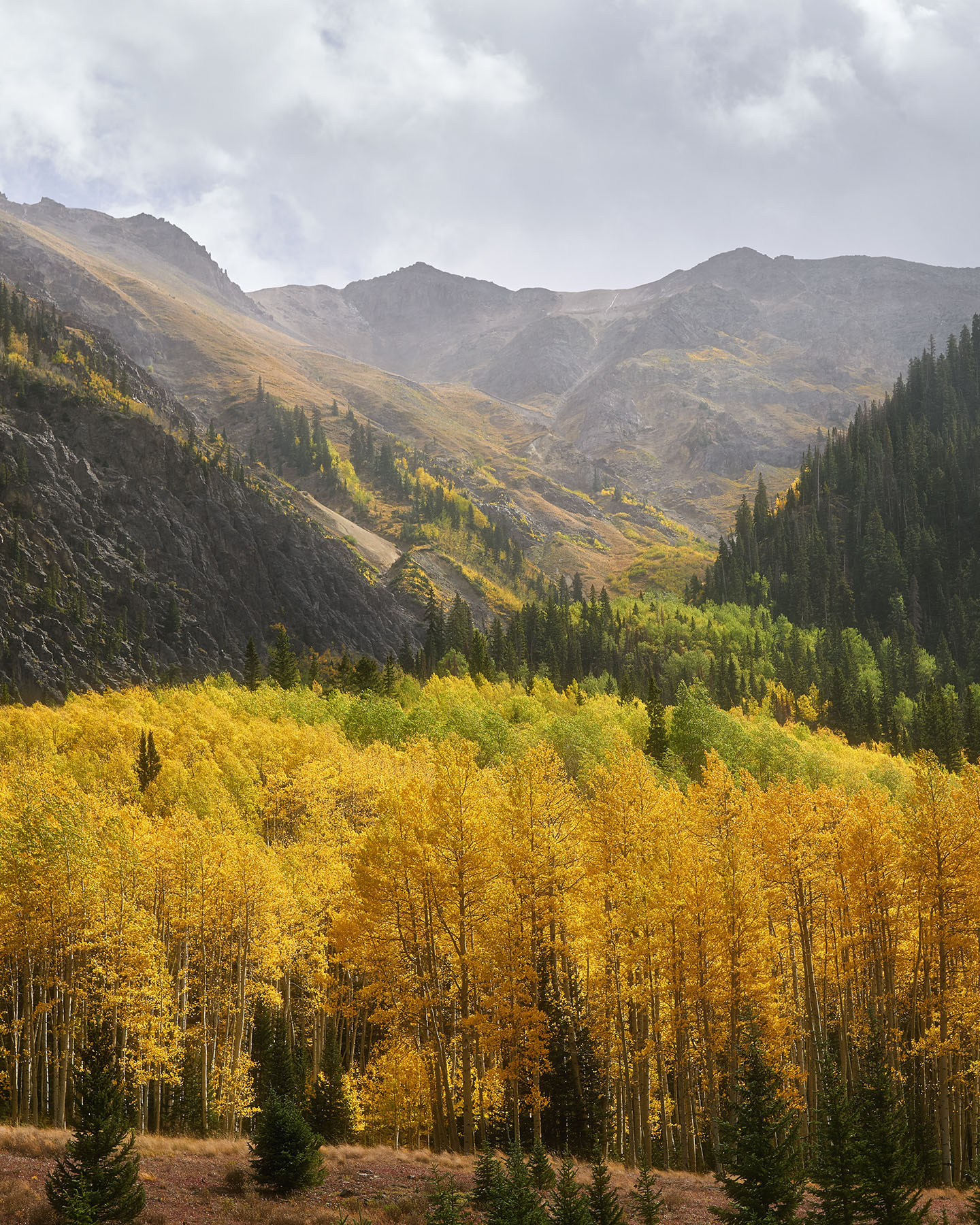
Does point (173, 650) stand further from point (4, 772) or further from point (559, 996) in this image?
point (559, 996)

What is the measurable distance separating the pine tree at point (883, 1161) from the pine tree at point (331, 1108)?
2341cm

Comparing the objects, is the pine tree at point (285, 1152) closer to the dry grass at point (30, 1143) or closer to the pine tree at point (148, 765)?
the dry grass at point (30, 1143)

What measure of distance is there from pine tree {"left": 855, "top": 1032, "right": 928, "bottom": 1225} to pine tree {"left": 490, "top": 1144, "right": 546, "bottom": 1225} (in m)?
7.76

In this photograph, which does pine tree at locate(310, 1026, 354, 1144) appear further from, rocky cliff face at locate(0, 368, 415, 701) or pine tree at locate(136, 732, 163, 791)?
rocky cliff face at locate(0, 368, 415, 701)

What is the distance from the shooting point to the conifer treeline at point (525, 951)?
32156 mm

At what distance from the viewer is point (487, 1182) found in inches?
848

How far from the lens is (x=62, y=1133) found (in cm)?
2623

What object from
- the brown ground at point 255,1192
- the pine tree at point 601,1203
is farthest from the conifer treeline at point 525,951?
the pine tree at point 601,1203

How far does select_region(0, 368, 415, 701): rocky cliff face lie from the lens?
439 feet

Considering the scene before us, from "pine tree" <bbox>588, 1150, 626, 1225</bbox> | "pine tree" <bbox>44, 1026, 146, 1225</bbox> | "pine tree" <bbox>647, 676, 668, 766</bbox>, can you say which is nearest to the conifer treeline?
"pine tree" <bbox>588, 1150, 626, 1225</bbox>

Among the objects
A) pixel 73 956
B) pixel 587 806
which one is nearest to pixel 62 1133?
pixel 73 956

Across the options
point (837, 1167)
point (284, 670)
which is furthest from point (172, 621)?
point (837, 1167)

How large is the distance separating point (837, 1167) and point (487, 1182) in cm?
849

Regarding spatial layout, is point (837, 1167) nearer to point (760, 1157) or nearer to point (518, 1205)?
point (760, 1157)
